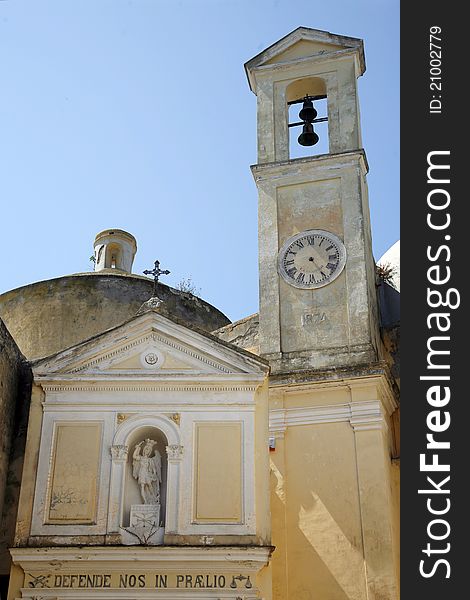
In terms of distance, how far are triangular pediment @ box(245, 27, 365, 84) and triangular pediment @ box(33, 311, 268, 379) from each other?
6.81 metres

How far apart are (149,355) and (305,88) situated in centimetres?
723

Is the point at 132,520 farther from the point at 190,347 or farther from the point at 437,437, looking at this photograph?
the point at 437,437

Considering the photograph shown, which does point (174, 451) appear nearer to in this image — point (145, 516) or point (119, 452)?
point (119, 452)

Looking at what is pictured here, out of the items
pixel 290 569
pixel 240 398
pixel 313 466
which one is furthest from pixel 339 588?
pixel 240 398

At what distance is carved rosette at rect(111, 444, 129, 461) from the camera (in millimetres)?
12211

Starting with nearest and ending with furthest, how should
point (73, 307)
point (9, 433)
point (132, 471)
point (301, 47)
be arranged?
1. point (132, 471)
2. point (9, 433)
3. point (301, 47)
4. point (73, 307)

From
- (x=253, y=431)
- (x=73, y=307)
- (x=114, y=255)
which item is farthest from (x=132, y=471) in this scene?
(x=114, y=255)

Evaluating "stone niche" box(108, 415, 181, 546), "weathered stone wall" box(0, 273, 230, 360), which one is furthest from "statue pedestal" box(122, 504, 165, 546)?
"weathered stone wall" box(0, 273, 230, 360)

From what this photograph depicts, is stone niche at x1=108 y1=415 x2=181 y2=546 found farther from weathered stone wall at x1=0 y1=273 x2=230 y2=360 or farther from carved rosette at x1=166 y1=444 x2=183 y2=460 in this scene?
weathered stone wall at x1=0 y1=273 x2=230 y2=360

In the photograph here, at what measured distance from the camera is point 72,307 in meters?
18.4

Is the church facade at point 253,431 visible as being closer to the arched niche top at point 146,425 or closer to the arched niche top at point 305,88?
the arched niche top at point 146,425

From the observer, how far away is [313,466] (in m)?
13.9

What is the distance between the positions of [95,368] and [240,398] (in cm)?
206

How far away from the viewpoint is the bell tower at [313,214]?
49.1 ft
